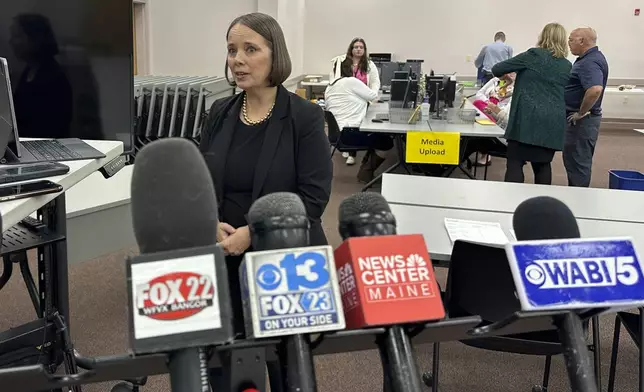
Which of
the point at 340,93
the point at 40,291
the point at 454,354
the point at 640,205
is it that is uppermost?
the point at 340,93

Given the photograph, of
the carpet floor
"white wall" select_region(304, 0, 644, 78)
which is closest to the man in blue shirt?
"white wall" select_region(304, 0, 644, 78)

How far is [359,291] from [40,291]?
1694mm

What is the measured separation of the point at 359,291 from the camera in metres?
0.51

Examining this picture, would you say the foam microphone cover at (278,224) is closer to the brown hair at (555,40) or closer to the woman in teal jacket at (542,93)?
the woman in teal jacket at (542,93)

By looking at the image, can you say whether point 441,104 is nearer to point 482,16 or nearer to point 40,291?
point 40,291

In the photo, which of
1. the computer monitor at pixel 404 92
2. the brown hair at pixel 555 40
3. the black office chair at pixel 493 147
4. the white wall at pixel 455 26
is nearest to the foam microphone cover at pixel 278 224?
the brown hair at pixel 555 40

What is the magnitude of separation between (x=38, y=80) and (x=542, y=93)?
120 inches

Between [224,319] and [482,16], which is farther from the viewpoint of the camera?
[482,16]

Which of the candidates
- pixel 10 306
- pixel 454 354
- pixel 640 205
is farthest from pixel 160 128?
pixel 640 205

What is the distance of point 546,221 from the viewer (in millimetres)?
605

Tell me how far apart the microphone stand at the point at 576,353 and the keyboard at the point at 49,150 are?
1300 millimetres

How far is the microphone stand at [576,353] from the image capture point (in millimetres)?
496

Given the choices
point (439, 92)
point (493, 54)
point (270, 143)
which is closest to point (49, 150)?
point (270, 143)

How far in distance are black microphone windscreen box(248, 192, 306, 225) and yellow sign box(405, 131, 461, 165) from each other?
342 centimetres
